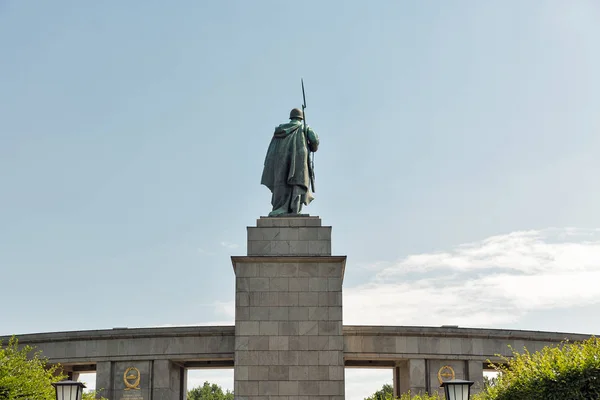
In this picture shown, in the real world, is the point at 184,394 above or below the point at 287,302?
below

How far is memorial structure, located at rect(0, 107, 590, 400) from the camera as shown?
30203 millimetres

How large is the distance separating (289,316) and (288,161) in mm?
6584

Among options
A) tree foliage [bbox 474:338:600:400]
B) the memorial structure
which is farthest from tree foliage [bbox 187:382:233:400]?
tree foliage [bbox 474:338:600:400]

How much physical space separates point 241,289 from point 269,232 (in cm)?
256

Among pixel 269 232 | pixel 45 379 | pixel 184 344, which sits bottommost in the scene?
pixel 45 379

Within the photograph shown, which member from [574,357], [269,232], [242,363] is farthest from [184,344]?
[574,357]

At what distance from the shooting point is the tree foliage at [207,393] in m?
91.1

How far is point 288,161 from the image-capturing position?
33.2 metres

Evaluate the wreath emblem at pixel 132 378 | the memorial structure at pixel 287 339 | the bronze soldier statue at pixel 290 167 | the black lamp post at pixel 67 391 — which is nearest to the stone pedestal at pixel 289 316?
the memorial structure at pixel 287 339

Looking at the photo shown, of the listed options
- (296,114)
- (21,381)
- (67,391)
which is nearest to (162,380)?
(21,381)

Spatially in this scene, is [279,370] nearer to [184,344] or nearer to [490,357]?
[184,344]

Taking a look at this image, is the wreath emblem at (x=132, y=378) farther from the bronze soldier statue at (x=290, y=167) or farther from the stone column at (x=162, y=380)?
the bronze soldier statue at (x=290, y=167)

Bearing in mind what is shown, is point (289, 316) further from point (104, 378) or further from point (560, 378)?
point (560, 378)

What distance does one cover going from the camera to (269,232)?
104ft
